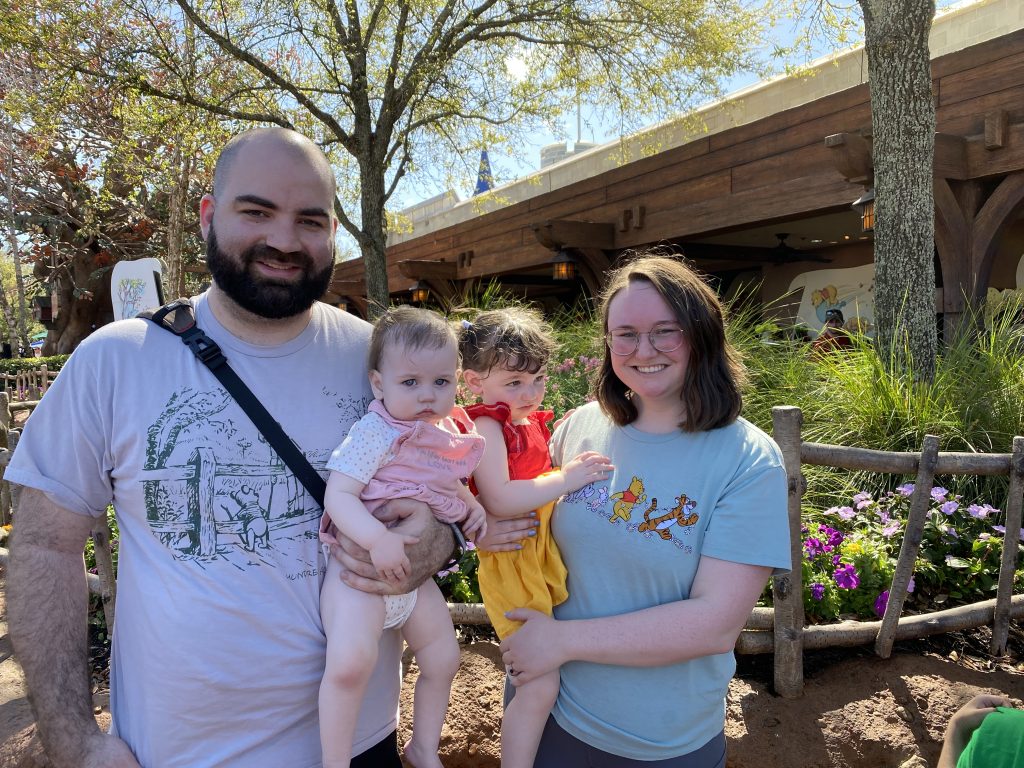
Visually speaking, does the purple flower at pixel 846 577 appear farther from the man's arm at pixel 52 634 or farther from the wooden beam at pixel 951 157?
the wooden beam at pixel 951 157

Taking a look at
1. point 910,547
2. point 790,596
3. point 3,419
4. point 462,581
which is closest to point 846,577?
point 910,547

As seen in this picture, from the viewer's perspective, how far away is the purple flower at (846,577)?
324cm

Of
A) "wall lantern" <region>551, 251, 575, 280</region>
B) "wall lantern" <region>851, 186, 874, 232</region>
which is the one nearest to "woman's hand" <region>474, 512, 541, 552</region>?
"wall lantern" <region>851, 186, 874, 232</region>

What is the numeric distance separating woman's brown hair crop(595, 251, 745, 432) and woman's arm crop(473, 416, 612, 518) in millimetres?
267

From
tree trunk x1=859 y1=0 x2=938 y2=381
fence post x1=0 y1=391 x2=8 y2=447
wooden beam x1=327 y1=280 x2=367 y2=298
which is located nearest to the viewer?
tree trunk x1=859 y1=0 x2=938 y2=381

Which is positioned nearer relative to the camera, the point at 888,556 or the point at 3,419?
the point at 888,556

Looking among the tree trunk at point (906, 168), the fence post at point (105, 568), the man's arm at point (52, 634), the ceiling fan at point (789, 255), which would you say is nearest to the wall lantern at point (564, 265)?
the ceiling fan at point (789, 255)

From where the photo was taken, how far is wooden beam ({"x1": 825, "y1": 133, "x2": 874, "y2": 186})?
593cm

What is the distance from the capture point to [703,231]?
8711mm

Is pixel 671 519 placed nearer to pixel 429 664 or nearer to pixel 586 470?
pixel 586 470

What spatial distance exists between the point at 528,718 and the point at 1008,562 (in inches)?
102

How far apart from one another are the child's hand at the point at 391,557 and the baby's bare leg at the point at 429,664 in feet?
0.66

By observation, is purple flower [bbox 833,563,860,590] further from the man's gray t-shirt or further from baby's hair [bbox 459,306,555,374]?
the man's gray t-shirt

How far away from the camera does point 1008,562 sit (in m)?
3.10
